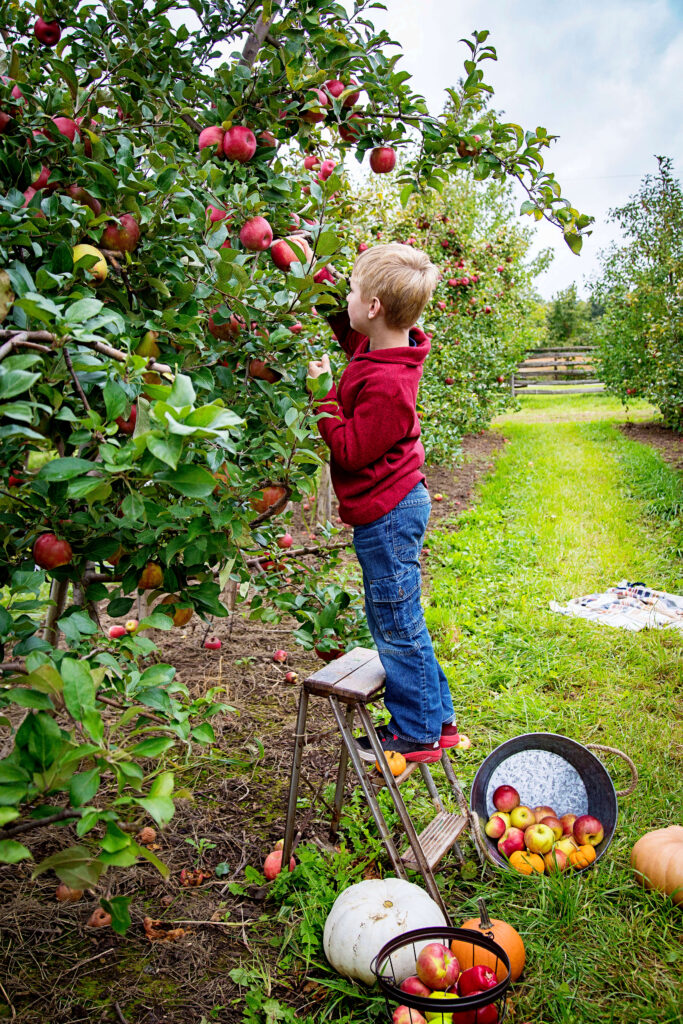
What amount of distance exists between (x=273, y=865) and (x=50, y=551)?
128 centimetres

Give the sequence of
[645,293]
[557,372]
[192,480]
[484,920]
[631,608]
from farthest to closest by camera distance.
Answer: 1. [557,372]
2. [645,293]
3. [631,608]
4. [484,920]
5. [192,480]

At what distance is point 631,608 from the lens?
165 inches

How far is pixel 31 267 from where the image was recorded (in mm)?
1495

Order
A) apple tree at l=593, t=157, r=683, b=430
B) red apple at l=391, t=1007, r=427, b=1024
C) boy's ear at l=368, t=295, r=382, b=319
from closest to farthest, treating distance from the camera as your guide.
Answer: red apple at l=391, t=1007, r=427, b=1024
boy's ear at l=368, t=295, r=382, b=319
apple tree at l=593, t=157, r=683, b=430

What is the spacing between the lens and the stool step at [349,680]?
1.96 meters

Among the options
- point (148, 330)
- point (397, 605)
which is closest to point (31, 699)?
point (148, 330)

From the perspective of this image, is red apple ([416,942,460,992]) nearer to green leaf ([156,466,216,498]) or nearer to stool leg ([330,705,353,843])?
stool leg ([330,705,353,843])

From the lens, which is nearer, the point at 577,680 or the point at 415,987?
the point at 415,987

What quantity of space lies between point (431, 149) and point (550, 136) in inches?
14.4

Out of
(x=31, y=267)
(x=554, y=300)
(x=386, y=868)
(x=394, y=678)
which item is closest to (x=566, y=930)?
(x=386, y=868)

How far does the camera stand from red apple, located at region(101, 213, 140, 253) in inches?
59.4

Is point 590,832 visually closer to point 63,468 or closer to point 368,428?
point 368,428

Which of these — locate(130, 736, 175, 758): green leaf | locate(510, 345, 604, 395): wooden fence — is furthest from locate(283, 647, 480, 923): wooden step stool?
locate(510, 345, 604, 395): wooden fence

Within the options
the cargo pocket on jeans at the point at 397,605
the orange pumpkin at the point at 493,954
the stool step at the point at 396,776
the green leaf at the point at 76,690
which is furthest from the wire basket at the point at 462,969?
the green leaf at the point at 76,690
